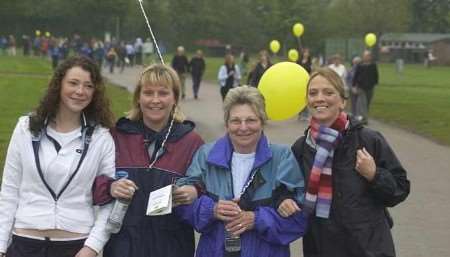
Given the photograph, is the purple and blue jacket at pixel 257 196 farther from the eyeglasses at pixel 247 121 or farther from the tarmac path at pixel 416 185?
the tarmac path at pixel 416 185

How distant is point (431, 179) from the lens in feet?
38.5

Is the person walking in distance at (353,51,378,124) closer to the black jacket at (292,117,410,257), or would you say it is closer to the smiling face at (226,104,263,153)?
the black jacket at (292,117,410,257)

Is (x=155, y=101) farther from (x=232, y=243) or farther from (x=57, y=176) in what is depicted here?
(x=232, y=243)

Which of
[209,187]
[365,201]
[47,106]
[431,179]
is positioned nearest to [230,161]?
[209,187]

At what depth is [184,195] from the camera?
4.05m

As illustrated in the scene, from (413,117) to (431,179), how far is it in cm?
951

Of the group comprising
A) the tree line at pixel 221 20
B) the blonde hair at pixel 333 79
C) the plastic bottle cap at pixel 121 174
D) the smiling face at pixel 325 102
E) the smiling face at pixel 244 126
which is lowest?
the plastic bottle cap at pixel 121 174

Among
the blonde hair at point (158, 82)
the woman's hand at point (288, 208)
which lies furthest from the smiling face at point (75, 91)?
the woman's hand at point (288, 208)

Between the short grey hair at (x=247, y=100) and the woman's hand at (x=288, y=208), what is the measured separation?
457 mm

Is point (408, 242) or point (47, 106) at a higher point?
point (47, 106)

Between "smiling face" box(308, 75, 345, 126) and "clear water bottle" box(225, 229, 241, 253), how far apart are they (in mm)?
→ 780

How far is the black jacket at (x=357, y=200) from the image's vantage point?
413 centimetres

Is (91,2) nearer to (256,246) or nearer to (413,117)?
(413,117)

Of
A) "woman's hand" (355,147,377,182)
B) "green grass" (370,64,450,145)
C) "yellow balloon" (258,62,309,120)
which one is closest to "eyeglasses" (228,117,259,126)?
"woman's hand" (355,147,377,182)
